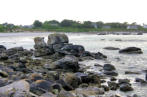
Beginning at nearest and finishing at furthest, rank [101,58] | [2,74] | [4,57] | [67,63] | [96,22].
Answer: [2,74] < [67,63] < [4,57] < [101,58] < [96,22]

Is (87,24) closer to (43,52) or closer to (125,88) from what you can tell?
(43,52)

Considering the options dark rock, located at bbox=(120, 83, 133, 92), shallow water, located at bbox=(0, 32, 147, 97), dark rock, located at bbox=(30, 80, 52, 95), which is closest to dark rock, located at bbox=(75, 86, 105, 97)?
shallow water, located at bbox=(0, 32, 147, 97)

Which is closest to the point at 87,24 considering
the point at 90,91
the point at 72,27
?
the point at 72,27

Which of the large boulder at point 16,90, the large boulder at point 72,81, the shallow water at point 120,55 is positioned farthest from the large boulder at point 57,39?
the large boulder at point 16,90

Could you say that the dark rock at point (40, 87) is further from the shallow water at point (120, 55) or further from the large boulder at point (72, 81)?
the shallow water at point (120, 55)

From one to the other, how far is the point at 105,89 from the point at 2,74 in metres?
5.70

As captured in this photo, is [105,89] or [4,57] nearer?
[105,89]

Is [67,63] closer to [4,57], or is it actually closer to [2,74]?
[2,74]

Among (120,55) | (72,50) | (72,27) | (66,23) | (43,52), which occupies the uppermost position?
(66,23)

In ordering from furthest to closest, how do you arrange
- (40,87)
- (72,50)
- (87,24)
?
(87,24) < (72,50) < (40,87)

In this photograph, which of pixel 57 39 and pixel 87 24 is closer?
pixel 57 39

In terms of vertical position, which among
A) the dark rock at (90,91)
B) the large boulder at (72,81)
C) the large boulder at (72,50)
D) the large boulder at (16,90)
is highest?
the large boulder at (16,90)

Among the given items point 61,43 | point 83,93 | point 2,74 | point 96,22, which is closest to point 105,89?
point 83,93

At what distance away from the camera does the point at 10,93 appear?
346 inches
